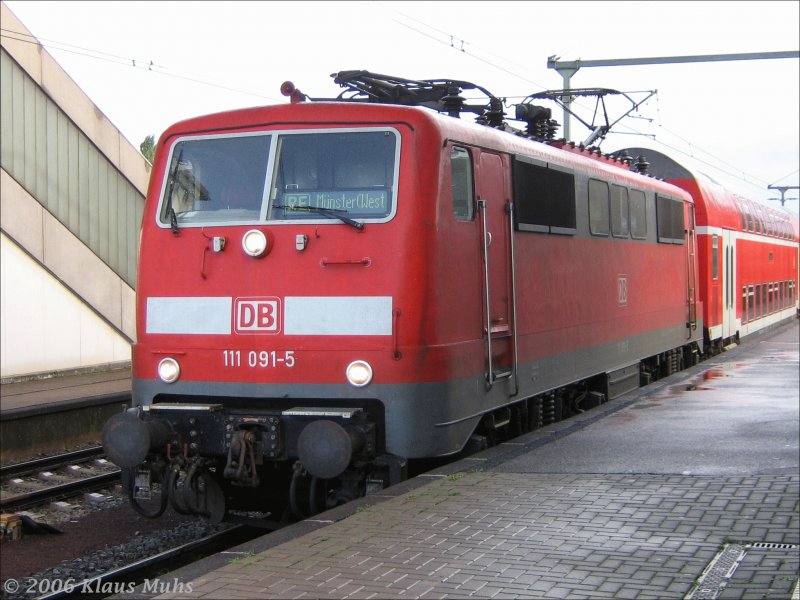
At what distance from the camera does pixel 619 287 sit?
1261 centimetres

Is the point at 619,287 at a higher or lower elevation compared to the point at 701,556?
higher

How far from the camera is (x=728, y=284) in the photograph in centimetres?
2312

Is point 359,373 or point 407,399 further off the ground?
point 359,373

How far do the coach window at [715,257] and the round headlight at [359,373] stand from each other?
48.9 ft

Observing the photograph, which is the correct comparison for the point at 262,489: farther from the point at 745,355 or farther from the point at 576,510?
the point at 745,355

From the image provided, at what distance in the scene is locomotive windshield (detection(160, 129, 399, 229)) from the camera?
302 inches

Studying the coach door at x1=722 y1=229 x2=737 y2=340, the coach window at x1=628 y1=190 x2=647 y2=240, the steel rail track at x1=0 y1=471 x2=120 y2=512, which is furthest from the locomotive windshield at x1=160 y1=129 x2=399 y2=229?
the coach door at x1=722 y1=229 x2=737 y2=340

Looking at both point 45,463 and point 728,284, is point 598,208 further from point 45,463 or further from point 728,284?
point 728,284

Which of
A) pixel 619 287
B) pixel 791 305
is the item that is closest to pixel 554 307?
pixel 619 287

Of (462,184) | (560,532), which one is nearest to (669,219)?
(462,184)

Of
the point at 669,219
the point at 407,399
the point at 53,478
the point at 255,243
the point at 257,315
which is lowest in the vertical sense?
the point at 53,478

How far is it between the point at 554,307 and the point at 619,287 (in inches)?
107

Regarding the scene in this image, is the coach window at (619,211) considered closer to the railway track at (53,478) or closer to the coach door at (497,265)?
the coach door at (497,265)

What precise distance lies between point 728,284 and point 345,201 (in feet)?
56.4
